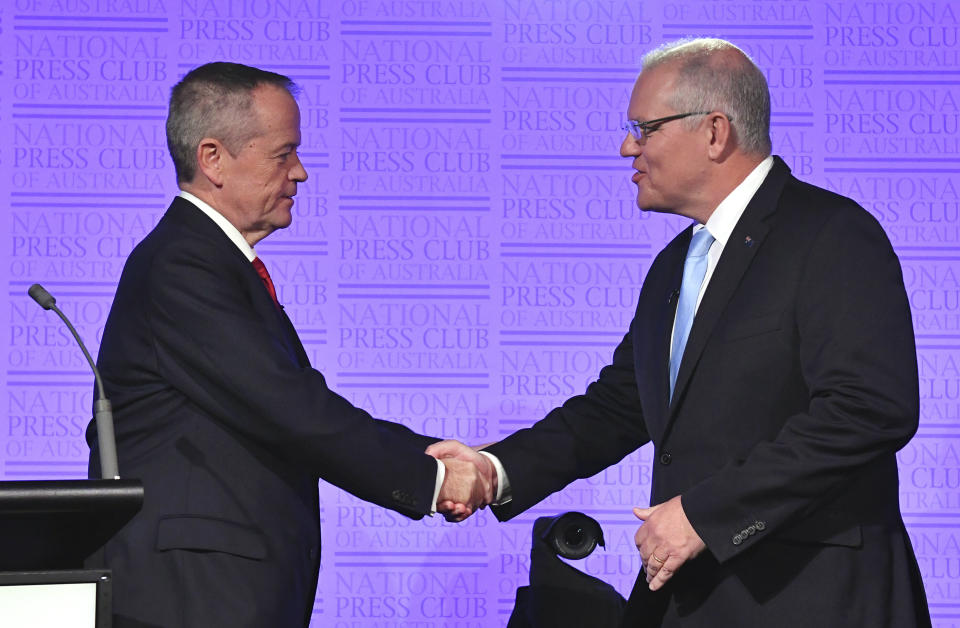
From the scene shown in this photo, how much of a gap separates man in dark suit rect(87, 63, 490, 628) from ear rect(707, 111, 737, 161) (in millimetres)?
937

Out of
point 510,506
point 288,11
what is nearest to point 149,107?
point 288,11

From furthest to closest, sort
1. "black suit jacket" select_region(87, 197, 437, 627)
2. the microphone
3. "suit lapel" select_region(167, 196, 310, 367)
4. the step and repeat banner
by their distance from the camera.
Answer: the step and repeat banner
"suit lapel" select_region(167, 196, 310, 367)
"black suit jacket" select_region(87, 197, 437, 627)
the microphone

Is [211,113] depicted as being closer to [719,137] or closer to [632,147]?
[632,147]

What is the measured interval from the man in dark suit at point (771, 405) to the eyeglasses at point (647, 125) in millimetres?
18

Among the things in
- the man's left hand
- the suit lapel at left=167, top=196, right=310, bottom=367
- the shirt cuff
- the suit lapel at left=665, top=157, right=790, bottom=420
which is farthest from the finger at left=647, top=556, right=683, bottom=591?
the suit lapel at left=167, top=196, right=310, bottom=367

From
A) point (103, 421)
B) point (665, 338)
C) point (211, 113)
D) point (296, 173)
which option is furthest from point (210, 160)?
point (665, 338)

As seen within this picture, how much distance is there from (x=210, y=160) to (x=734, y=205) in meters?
1.17

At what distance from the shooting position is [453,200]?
391cm

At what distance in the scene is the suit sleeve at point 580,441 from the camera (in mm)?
3160

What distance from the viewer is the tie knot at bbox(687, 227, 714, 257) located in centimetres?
269

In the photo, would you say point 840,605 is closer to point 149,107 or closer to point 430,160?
point 430,160

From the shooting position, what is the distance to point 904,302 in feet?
7.69

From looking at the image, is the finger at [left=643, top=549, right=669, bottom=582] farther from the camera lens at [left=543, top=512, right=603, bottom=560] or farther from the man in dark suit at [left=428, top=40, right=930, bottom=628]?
the camera lens at [left=543, top=512, right=603, bottom=560]

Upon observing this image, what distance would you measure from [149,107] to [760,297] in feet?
7.50
